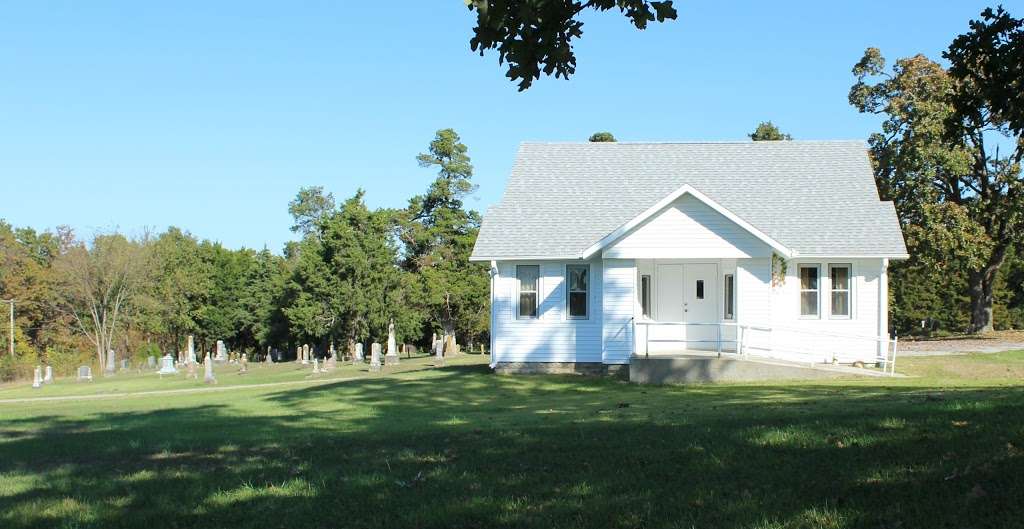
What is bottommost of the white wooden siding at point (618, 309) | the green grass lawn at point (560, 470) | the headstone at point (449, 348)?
the headstone at point (449, 348)

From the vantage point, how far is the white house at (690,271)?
25625 mm

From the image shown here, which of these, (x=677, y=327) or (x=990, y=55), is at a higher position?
(x=990, y=55)

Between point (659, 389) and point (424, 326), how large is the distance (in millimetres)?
44363

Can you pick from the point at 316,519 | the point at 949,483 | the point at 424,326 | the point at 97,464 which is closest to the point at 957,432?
the point at 949,483

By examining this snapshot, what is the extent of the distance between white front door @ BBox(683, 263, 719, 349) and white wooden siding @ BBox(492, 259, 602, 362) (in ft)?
9.21

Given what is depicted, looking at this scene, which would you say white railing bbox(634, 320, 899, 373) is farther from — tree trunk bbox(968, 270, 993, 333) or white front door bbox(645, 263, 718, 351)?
tree trunk bbox(968, 270, 993, 333)

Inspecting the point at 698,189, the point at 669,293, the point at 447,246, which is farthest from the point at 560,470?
the point at 447,246

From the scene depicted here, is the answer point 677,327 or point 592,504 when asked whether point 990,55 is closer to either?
point 592,504

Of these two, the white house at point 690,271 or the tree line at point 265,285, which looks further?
the tree line at point 265,285

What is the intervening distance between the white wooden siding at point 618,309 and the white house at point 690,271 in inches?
1.1

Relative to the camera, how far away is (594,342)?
87.9 feet

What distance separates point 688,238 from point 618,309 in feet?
9.15

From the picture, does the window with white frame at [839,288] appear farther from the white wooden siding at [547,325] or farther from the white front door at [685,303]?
the white wooden siding at [547,325]

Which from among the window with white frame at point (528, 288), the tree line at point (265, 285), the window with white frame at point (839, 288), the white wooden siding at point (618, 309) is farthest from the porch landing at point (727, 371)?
the tree line at point (265, 285)
